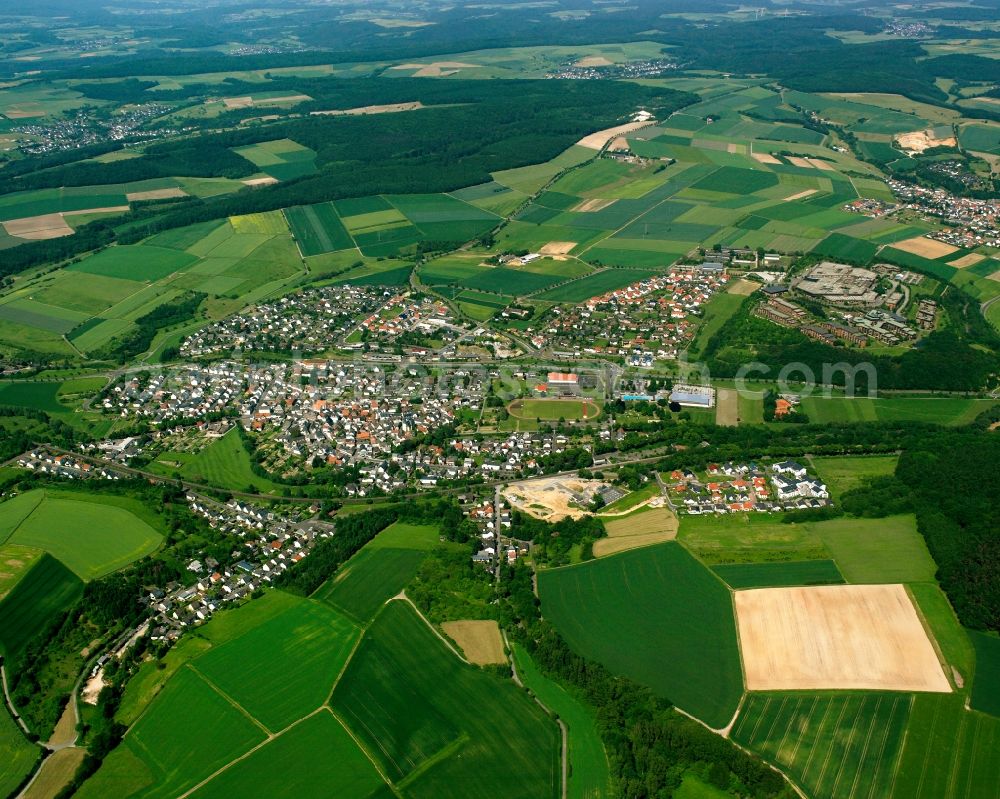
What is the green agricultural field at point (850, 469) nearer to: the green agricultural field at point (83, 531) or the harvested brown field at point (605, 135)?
the green agricultural field at point (83, 531)

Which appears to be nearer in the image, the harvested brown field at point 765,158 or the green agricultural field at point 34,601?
the green agricultural field at point 34,601

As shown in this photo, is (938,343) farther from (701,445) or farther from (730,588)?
(730,588)

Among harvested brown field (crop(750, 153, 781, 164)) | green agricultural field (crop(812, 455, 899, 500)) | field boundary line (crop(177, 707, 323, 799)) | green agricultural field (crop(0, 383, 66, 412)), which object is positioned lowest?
green agricultural field (crop(0, 383, 66, 412))

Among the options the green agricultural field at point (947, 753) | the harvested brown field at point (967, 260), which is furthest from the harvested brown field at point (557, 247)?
the green agricultural field at point (947, 753)

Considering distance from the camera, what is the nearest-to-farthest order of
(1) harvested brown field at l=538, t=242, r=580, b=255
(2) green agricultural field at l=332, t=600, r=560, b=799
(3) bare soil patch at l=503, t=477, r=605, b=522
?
(2) green agricultural field at l=332, t=600, r=560, b=799 < (3) bare soil patch at l=503, t=477, r=605, b=522 < (1) harvested brown field at l=538, t=242, r=580, b=255

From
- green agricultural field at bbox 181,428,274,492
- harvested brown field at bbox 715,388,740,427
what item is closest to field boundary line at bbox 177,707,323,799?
green agricultural field at bbox 181,428,274,492

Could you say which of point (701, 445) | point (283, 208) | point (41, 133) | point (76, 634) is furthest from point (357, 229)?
point (41, 133)

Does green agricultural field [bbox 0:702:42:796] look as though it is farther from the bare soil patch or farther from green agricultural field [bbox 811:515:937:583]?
green agricultural field [bbox 811:515:937:583]
